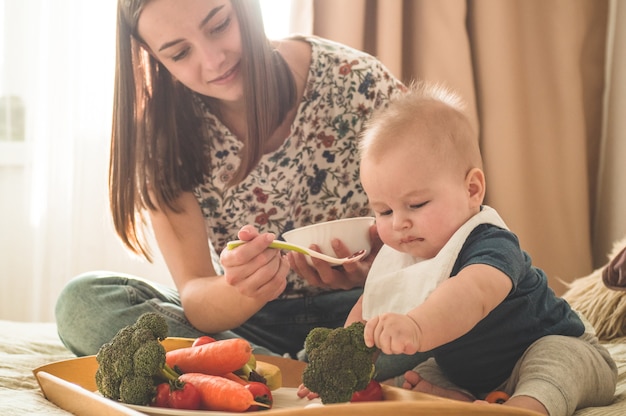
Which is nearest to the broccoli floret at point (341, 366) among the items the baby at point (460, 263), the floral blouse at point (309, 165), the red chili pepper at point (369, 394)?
the red chili pepper at point (369, 394)

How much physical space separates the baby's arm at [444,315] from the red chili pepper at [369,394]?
0.10 m

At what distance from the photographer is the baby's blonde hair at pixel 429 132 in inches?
47.3

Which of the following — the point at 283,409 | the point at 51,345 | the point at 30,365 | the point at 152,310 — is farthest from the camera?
the point at 51,345

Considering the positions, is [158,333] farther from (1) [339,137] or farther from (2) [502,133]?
(2) [502,133]

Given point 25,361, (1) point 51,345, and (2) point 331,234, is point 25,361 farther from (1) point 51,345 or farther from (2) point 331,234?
(2) point 331,234

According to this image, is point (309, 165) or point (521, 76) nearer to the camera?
point (309, 165)

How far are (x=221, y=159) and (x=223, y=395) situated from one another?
841 millimetres

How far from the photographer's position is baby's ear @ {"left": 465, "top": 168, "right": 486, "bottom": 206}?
121 cm

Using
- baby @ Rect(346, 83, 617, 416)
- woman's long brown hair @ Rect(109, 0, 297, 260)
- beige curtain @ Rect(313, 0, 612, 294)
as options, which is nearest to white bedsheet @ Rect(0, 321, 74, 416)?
woman's long brown hair @ Rect(109, 0, 297, 260)

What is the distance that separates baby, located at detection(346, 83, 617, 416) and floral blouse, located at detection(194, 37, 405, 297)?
509 millimetres

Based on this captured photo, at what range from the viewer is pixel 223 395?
106 centimetres

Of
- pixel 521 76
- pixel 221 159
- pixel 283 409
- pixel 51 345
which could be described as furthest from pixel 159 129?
pixel 521 76

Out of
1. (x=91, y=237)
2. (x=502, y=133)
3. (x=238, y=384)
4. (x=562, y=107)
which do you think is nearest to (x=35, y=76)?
(x=91, y=237)

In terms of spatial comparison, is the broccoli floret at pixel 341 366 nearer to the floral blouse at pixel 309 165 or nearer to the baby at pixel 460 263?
the baby at pixel 460 263
